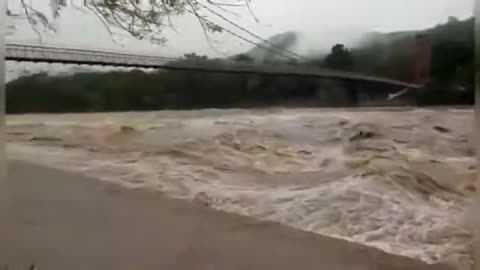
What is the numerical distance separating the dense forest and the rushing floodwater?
0.02 meters

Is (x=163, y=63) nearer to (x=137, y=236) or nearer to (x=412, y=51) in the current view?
(x=137, y=236)

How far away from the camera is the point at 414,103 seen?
40.8 inches

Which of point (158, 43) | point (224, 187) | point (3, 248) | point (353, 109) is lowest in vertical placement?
point (3, 248)

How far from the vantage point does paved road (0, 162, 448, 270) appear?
39.7 inches

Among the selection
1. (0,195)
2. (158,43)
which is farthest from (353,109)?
(0,195)

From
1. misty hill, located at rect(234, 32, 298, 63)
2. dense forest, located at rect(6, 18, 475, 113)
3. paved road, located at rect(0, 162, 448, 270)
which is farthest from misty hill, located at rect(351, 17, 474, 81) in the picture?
paved road, located at rect(0, 162, 448, 270)

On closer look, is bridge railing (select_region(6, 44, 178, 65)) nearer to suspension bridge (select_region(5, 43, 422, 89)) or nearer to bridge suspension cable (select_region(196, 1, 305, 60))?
suspension bridge (select_region(5, 43, 422, 89))

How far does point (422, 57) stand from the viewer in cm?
103

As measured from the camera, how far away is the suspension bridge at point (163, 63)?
1038mm

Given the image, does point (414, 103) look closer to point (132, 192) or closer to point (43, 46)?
point (132, 192)

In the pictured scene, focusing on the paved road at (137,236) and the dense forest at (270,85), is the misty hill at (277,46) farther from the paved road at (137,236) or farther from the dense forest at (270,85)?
the paved road at (137,236)

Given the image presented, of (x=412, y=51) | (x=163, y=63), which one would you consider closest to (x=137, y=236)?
(x=163, y=63)

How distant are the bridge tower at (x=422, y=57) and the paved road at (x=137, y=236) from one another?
11.3 inches

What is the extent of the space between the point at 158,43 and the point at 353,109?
1.09ft
